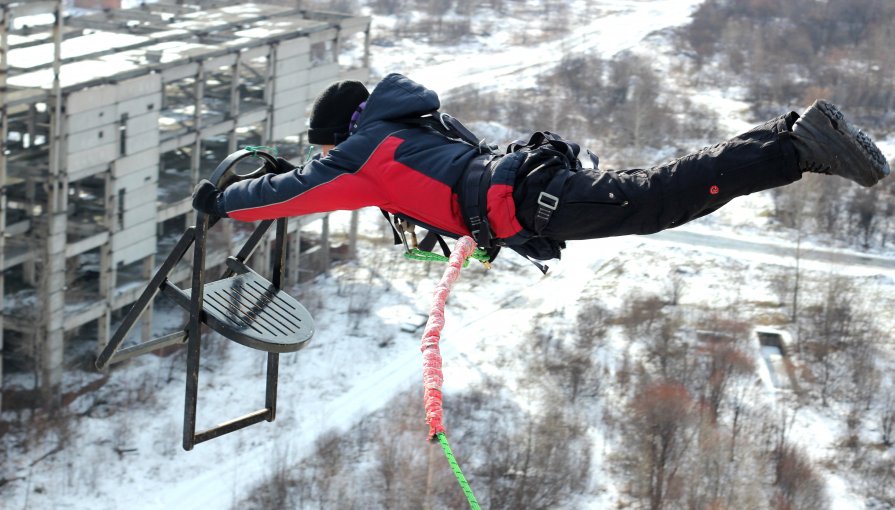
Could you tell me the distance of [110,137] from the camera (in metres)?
25.0

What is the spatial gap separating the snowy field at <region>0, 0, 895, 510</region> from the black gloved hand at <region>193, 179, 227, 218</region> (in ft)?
58.0

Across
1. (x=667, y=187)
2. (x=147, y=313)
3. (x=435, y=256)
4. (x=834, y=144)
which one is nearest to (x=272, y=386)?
(x=435, y=256)

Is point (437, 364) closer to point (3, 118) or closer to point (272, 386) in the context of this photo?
point (272, 386)

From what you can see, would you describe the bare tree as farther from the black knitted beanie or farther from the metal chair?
the black knitted beanie

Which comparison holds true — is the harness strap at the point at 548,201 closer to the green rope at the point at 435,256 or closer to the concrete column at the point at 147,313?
the green rope at the point at 435,256

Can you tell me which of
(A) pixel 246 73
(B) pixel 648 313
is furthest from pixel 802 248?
(A) pixel 246 73

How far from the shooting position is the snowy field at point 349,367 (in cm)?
2436

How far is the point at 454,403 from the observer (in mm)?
27938

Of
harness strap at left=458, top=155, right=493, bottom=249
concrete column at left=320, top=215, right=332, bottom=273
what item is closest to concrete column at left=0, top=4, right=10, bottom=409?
concrete column at left=320, top=215, right=332, bottom=273

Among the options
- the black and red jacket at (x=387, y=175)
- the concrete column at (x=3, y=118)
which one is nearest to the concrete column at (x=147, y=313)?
the concrete column at (x=3, y=118)

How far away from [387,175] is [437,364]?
126cm

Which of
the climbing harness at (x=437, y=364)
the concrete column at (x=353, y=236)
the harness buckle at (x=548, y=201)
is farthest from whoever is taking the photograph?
the concrete column at (x=353, y=236)

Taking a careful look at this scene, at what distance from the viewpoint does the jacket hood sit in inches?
268

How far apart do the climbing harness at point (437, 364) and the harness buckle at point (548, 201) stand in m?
0.49
